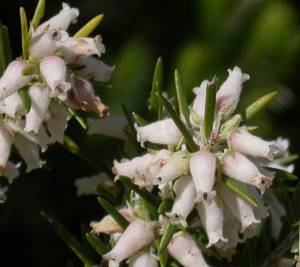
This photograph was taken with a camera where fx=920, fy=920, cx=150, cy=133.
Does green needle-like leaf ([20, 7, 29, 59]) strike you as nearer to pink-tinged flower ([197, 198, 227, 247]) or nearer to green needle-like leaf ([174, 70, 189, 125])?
green needle-like leaf ([174, 70, 189, 125])

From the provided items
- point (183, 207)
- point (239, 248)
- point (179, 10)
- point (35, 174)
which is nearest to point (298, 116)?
point (179, 10)

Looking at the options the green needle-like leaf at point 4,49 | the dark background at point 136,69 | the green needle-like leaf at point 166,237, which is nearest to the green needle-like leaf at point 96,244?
the green needle-like leaf at point 166,237

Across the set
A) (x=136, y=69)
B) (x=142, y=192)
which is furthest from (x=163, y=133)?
(x=136, y=69)

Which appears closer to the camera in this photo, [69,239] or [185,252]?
[185,252]

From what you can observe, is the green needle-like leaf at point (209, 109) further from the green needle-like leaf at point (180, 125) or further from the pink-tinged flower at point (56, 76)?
the pink-tinged flower at point (56, 76)

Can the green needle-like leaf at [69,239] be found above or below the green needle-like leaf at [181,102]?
below

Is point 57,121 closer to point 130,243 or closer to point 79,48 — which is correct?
point 79,48

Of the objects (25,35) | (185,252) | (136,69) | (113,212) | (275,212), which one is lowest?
(136,69)
